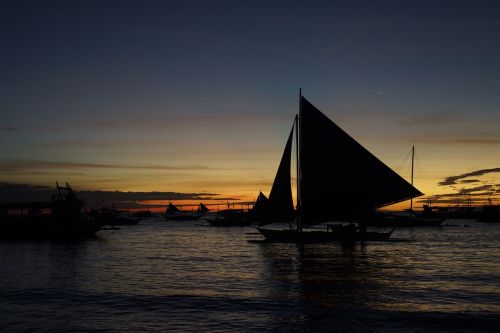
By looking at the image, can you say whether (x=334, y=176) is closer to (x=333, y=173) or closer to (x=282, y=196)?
(x=333, y=173)

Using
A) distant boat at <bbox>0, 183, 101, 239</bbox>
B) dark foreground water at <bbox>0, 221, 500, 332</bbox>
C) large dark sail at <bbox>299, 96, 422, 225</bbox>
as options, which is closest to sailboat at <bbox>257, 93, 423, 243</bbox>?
large dark sail at <bbox>299, 96, 422, 225</bbox>

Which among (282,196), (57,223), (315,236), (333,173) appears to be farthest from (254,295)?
(57,223)

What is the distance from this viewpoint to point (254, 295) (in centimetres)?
2755

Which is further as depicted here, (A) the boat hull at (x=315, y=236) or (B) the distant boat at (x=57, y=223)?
(B) the distant boat at (x=57, y=223)

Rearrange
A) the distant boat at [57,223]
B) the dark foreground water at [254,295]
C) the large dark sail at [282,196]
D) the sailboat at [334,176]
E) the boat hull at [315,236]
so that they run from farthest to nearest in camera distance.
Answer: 1. the distant boat at [57,223]
2. the large dark sail at [282,196]
3. the boat hull at [315,236]
4. the sailboat at [334,176]
5. the dark foreground water at [254,295]

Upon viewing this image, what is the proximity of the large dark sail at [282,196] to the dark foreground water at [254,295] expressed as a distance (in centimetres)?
1205

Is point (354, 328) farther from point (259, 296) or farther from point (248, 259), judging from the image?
point (248, 259)

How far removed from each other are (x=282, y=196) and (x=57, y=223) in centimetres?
4263

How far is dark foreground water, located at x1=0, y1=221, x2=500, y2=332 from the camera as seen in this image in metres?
20.7

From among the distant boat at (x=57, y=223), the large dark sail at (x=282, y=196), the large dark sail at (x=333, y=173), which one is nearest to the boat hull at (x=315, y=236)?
the large dark sail at (x=282, y=196)

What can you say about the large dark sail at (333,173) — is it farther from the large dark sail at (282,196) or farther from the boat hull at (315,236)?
the large dark sail at (282,196)

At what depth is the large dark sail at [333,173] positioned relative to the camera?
154ft

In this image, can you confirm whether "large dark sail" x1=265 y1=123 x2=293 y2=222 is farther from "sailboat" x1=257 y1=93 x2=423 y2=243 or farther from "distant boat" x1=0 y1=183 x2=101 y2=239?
"distant boat" x1=0 y1=183 x2=101 y2=239

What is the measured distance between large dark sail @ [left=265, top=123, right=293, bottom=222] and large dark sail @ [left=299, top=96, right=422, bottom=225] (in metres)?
11.3
